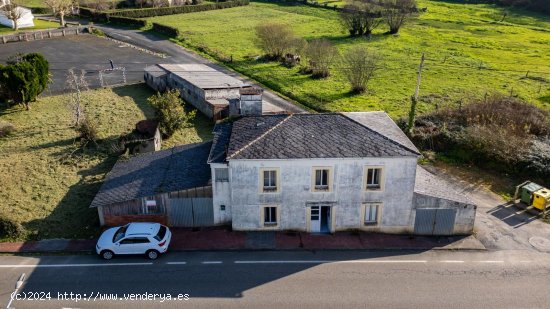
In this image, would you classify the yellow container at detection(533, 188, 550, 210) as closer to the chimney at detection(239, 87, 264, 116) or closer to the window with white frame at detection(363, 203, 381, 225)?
the window with white frame at detection(363, 203, 381, 225)

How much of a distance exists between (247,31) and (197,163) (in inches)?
2267

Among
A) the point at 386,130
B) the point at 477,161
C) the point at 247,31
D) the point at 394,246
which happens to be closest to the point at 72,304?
the point at 394,246

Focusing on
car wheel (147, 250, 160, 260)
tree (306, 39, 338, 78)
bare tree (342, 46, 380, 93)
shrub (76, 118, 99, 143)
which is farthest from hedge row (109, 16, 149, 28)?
car wheel (147, 250, 160, 260)

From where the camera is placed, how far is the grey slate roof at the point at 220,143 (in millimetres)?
25188

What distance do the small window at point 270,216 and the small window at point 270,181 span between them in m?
1.28

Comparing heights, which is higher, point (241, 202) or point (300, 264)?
point (241, 202)

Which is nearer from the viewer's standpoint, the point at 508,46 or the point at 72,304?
the point at 72,304

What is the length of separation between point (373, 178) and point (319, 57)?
3414 centimetres

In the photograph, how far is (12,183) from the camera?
3175 cm

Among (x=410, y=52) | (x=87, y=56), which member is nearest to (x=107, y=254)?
(x=87, y=56)

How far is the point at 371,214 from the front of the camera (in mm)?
26609

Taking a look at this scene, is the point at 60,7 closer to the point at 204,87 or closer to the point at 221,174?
the point at 204,87

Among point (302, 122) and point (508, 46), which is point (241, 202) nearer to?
point (302, 122)

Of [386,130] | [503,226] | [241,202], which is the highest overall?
[386,130]
